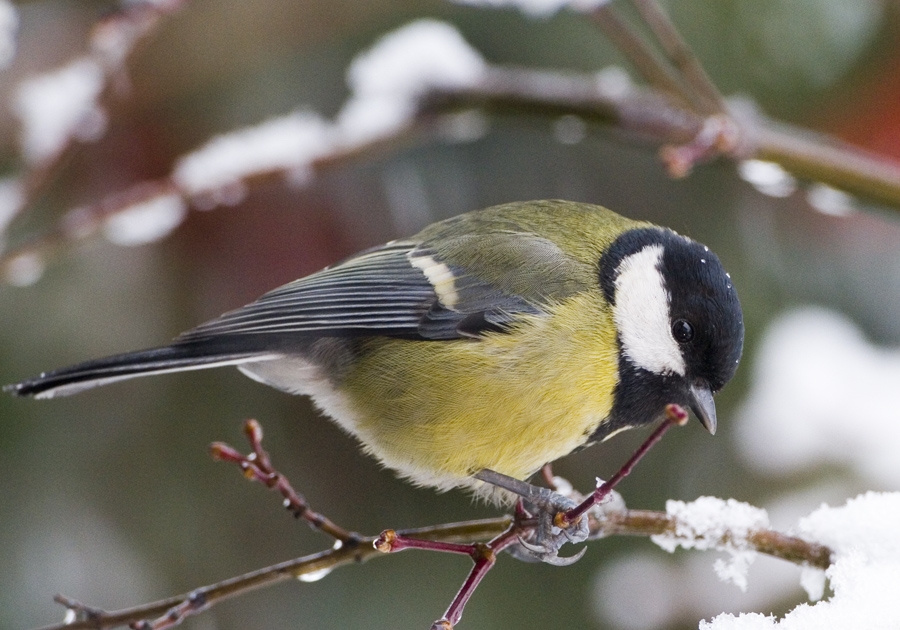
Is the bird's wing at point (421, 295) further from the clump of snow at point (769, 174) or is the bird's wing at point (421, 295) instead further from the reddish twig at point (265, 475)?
the clump of snow at point (769, 174)

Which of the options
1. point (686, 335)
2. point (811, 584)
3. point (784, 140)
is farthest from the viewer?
point (784, 140)

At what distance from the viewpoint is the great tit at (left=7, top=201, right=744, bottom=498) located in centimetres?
138

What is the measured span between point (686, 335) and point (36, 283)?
5.43ft

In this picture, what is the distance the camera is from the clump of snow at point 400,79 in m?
1.79

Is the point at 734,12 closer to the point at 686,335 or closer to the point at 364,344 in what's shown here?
the point at 686,335

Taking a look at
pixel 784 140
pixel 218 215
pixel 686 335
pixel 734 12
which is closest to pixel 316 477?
pixel 218 215

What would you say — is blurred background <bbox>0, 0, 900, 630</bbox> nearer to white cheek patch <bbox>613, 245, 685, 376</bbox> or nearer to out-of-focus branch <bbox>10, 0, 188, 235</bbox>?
out-of-focus branch <bbox>10, 0, 188, 235</bbox>

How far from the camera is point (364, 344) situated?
151 centimetres

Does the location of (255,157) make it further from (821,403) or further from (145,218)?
(821,403)

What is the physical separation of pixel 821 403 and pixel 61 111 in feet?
5.72

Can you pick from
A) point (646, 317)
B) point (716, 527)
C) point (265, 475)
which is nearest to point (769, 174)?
point (646, 317)

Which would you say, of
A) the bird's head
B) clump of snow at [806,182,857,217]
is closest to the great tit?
the bird's head

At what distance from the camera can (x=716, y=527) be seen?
3.85 ft

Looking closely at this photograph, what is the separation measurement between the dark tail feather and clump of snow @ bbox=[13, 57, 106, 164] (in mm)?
525
